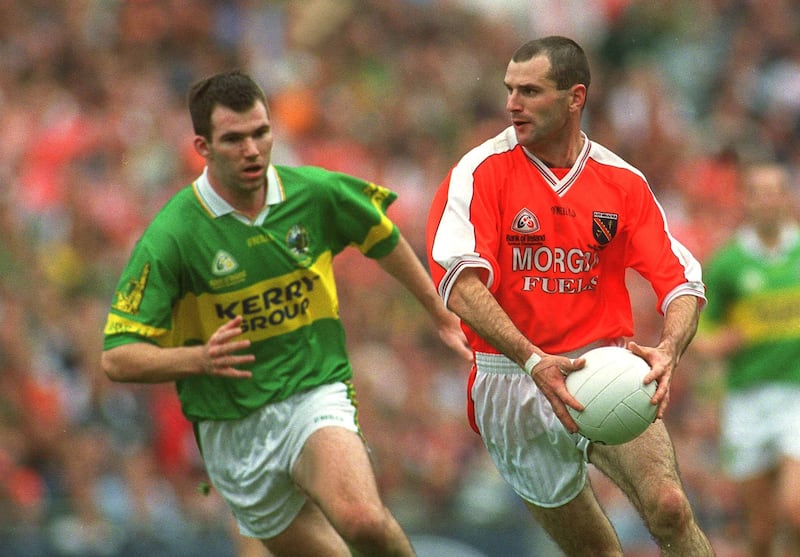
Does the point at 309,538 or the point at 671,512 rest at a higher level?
the point at 671,512

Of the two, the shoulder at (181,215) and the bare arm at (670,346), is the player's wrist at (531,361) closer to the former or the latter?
the bare arm at (670,346)

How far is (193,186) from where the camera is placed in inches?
302

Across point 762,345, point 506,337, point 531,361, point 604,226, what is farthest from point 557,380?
point 762,345

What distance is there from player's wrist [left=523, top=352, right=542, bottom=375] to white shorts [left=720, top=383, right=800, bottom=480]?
4488 mm

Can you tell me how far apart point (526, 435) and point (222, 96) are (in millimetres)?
2261

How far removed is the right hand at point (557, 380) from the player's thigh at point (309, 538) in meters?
1.90

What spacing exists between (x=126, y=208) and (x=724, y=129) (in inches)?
237

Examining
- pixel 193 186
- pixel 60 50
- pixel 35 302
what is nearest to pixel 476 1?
pixel 60 50

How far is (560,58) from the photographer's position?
22.1 ft

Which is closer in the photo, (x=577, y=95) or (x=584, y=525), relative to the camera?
(x=577, y=95)

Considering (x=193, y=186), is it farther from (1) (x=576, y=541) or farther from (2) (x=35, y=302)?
(2) (x=35, y=302)

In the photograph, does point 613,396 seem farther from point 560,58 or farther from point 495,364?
point 560,58

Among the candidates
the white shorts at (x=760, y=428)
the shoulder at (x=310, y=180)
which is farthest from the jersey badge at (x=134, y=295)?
the white shorts at (x=760, y=428)

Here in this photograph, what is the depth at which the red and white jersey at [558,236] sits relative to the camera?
22.5ft
